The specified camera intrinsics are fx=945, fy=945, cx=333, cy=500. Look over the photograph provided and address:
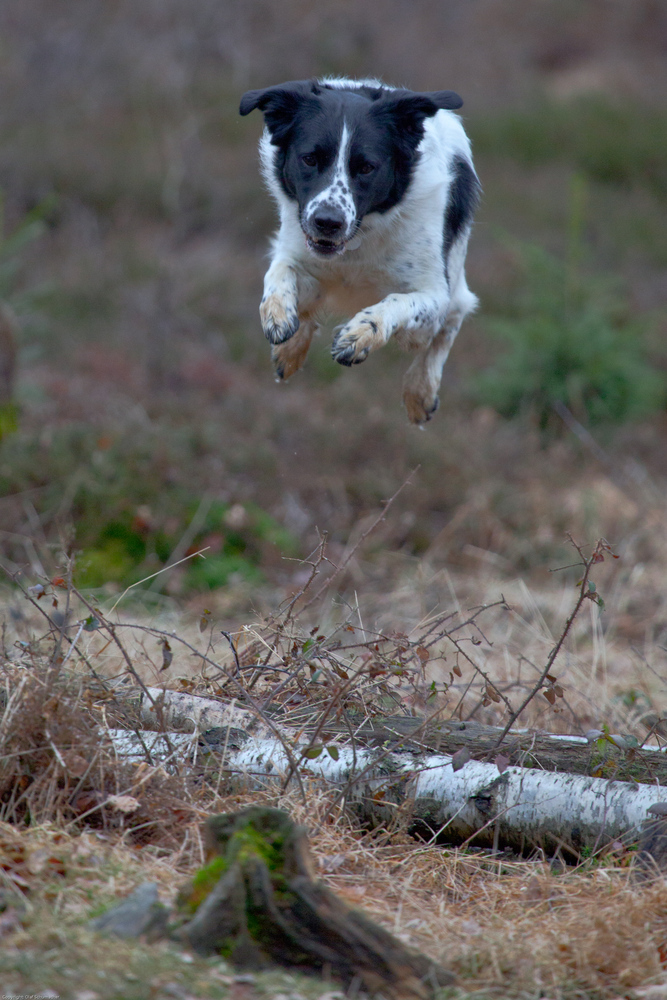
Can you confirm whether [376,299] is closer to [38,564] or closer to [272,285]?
[272,285]

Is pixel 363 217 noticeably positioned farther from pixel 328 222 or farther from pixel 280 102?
pixel 280 102

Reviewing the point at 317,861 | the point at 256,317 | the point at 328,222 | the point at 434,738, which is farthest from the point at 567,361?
the point at 317,861

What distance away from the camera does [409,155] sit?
3.49 m

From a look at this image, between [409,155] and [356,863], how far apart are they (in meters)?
2.46

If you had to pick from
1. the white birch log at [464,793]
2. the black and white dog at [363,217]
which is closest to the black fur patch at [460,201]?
the black and white dog at [363,217]

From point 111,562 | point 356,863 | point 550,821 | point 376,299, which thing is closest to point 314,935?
point 356,863

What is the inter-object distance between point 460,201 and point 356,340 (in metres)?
1.17

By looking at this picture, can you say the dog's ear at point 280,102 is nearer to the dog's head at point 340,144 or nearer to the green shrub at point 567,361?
the dog's head at point 340,144

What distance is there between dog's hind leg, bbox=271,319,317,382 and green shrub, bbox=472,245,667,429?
5492mm

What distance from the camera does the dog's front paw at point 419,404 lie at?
12.9ft

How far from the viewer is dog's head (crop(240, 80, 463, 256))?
3.21 metres

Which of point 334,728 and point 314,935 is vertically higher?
point 314,935

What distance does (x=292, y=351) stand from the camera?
3574 millimetres

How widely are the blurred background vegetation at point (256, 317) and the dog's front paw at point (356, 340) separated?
680 millimetres
